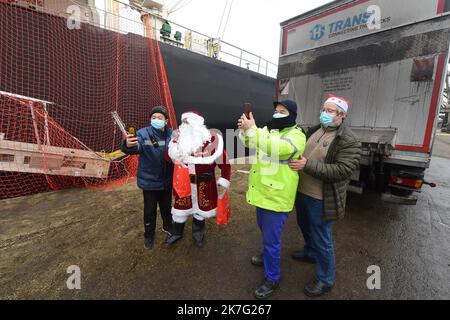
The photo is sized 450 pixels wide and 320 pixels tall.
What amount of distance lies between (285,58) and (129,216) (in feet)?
14.1

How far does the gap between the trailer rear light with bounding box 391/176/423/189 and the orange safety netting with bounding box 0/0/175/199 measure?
523cm

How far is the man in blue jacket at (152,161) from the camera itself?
2.58m

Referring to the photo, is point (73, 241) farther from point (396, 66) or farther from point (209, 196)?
point (396, 66)

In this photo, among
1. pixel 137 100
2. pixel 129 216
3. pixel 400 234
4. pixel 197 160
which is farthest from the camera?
pixel 137 100

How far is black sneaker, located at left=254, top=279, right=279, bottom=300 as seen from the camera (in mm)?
2023

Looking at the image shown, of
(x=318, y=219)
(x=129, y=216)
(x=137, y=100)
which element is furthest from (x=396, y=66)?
(x=137, y=100)

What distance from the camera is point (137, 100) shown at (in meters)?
5.95

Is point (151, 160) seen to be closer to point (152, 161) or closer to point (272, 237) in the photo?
point (152, 161)

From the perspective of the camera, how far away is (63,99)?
16.0 feet

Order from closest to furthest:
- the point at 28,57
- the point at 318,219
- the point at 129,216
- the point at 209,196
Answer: the point at 318,219
the point at 209,196
the point at 129,216
the point at 28,57

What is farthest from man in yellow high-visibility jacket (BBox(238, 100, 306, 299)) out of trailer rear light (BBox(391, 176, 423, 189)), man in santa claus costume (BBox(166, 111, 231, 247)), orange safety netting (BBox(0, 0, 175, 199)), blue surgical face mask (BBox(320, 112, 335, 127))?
orange safety netting (BBox(0, 0, 175, 199))

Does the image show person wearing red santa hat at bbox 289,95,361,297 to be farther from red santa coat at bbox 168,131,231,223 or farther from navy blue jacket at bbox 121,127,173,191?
navy blue jacket at bbox 121,127,173,191

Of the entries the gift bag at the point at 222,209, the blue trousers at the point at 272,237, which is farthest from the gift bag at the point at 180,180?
the blue trousers at the point at 272,237

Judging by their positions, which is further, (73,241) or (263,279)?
(73,241)
